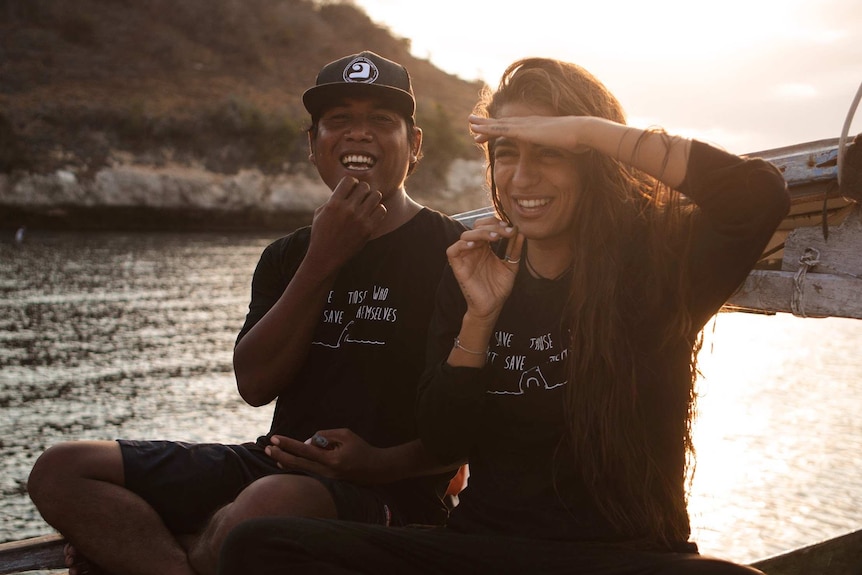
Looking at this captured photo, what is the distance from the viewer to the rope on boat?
2705 millimetres

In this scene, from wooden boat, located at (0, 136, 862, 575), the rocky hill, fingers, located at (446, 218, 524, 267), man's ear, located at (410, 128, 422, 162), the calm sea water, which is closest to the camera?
fingers, located at (446, 218, 524, 267)

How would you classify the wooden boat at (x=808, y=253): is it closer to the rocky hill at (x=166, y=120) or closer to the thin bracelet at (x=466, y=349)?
the thin bracelet at (x=466, y=349)

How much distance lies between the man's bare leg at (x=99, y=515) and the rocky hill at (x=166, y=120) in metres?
30.5

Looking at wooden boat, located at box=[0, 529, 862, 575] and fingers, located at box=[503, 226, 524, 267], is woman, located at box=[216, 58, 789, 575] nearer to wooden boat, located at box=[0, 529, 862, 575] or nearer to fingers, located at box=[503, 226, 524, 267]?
fingers, located at box=[503, 226, 524, 267]

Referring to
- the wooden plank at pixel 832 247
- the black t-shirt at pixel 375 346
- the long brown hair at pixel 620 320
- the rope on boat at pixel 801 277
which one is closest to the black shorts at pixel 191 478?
the black t-shirt at pixel 375 346

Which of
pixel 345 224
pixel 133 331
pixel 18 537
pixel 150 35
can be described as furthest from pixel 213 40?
pixel 345 224

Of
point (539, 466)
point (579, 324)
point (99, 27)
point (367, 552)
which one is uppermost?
point (99, 27)

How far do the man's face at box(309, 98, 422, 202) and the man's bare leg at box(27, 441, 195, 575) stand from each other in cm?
122

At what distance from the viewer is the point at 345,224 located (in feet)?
8.84

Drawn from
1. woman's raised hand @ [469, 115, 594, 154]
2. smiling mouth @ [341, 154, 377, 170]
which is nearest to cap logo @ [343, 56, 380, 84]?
smiling mouth @ [341, 154, 377, 170]

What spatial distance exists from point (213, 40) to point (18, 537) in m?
46.6

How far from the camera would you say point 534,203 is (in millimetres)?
2455

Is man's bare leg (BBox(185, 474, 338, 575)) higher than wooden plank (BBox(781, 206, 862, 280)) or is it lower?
lower

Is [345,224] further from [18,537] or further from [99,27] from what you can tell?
[99,27]
